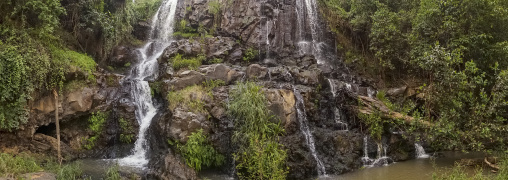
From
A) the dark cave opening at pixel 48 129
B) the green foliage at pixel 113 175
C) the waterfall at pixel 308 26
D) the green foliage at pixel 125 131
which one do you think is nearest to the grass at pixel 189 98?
the green foliage at pixel 125 131

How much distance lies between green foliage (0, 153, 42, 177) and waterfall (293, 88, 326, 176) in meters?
9.03

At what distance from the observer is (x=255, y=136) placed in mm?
9961

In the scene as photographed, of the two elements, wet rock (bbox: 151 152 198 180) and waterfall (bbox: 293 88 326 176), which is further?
waterfall (bbox: 293 88 326 176)

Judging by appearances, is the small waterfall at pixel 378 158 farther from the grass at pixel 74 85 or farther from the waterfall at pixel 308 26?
the grass at pixel 74 85

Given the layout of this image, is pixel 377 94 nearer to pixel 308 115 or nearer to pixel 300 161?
pixel 308 115

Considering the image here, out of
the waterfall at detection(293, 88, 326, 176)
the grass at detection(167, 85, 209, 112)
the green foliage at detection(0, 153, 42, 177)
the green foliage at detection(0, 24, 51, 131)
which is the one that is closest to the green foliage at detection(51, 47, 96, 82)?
the green foliage at detection(0, 24, 51, 131)

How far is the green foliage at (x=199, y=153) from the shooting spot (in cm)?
1005

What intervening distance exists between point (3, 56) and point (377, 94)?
600 inches

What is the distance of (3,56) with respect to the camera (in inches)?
377

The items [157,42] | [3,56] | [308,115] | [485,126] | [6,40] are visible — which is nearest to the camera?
[485,126]

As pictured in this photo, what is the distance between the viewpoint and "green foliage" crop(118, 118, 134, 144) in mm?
12625

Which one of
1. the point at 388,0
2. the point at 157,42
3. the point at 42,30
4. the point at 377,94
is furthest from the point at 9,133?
the point at 388,0

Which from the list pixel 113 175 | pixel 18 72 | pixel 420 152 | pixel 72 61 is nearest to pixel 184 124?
pixel 113 175

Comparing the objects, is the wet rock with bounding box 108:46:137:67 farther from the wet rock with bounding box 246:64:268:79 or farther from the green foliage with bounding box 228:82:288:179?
the green foliage with bounding box 228:82:288:179
